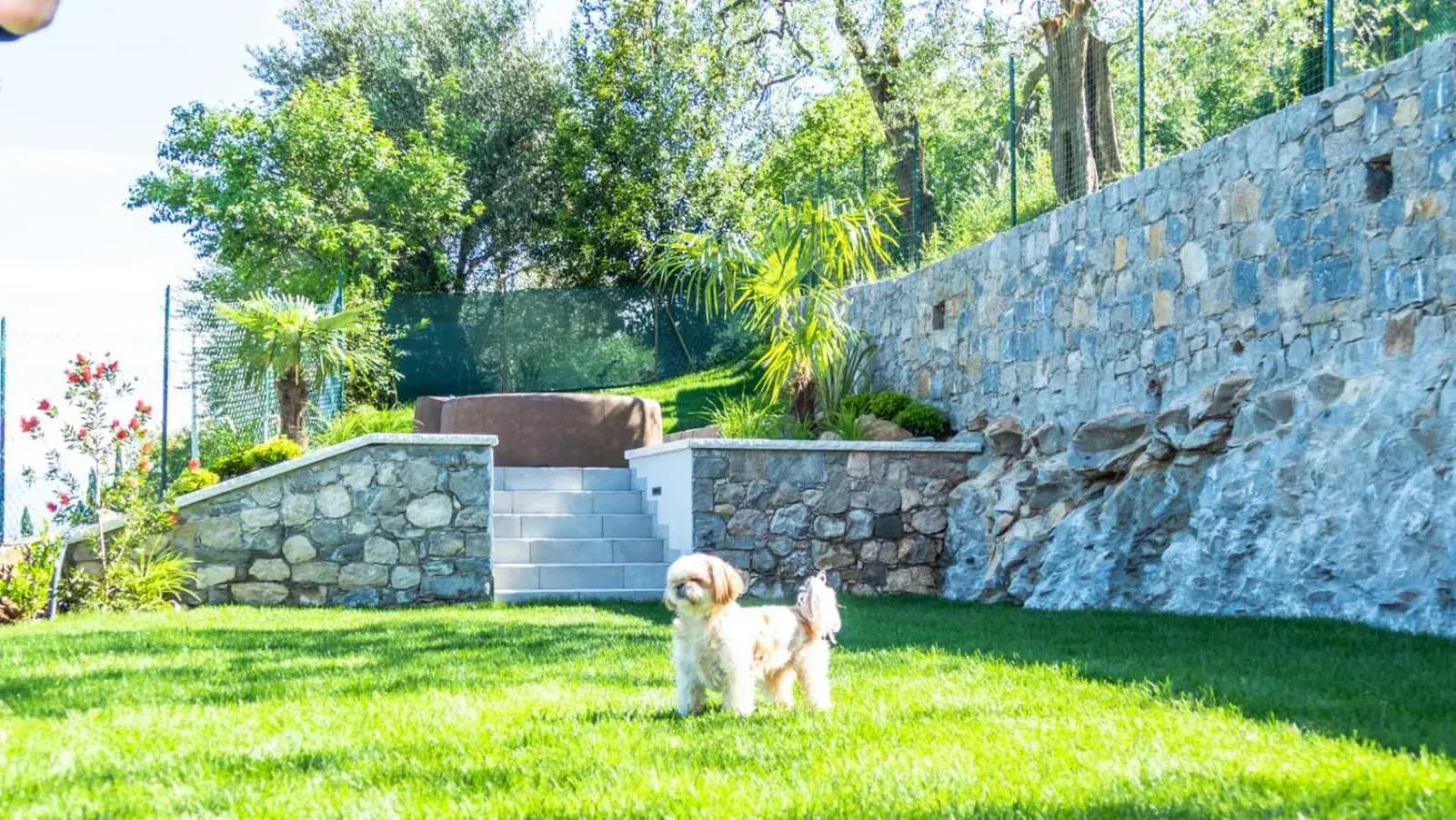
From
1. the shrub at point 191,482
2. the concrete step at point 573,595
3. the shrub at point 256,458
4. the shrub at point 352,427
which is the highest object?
the shrub at point 352,427

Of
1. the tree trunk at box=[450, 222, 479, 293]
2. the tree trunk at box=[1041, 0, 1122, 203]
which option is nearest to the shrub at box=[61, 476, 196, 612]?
the tree trunk at box=[1041, 0, 1122, 203]

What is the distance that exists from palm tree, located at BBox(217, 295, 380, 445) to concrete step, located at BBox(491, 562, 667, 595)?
332 cm

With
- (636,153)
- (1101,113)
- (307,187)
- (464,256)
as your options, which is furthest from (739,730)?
(464,256)

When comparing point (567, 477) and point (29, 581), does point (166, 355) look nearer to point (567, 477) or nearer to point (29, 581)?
point (29, 581)

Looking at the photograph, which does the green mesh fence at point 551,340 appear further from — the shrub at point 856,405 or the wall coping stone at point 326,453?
the wall coping stone at point 326,453

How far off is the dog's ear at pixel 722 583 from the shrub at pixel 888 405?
326 inches

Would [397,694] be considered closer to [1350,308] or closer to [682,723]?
[682,723]

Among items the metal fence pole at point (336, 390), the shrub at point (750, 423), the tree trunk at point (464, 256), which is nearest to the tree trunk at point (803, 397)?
the shrub at point (750, 423)

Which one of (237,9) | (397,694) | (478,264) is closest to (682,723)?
(397,694)

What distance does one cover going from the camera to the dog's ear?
4754 millimetres

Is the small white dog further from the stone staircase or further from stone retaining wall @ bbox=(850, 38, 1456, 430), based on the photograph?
the stone staircase

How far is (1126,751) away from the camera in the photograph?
404 centimetres

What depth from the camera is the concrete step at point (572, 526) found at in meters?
12.0

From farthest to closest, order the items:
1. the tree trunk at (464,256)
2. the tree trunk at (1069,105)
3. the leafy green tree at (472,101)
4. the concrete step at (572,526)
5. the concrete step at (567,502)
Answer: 1. the tree trunk at (464,256)
2. the leafy green tree at (472,101)
3. the tree trunk at (1069,105)
4. the concrete step at (567,502)
5. the concrete step at (572,526)
